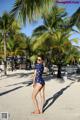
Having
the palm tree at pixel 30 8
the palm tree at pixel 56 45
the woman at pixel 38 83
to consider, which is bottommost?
the woman at pixel 38 83

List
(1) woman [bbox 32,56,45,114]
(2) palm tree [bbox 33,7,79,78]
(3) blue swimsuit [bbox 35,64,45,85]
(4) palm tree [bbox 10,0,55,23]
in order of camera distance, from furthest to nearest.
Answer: (2) palm tree [bbox 33,7,79,78]
(4) palm tree [bbox 10,0,55,23]
(3) blue swimsuit [bbox 35,64,45,85]
(1) woman [bbox 32,56,45,114]

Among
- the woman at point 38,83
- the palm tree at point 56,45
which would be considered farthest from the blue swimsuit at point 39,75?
the palm tree at point 56,45

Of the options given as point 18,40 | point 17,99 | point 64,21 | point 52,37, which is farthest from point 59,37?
point 18,40

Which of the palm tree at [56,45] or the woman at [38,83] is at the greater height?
the palm tree at [56,45]

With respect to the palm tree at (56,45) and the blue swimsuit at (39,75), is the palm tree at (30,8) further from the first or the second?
the palm tree at (56,45)

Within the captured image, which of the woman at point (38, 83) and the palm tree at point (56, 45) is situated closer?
Answer: the woman at point (38, 83)

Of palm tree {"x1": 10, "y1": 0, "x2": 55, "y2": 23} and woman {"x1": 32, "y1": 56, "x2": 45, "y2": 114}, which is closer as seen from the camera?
woman {"x1": 32, "y1": 56, "x2": 45, "y2": 114}

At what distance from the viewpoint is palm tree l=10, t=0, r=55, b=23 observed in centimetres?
1122

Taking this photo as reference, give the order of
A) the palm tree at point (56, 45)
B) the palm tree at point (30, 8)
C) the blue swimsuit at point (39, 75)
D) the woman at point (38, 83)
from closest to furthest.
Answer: the woman at point (38, 83) → the blue swimsuit at point (39, 75) → the palm tree at point (30, 8) → the palm tree at point (56, 45)

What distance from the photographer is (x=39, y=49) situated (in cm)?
2588

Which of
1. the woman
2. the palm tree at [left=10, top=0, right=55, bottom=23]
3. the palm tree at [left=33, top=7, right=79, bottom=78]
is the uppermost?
the palm tree at [left=10, top=0, right=55, bottom=23]

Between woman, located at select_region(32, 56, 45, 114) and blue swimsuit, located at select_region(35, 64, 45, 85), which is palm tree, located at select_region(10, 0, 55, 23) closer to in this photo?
woman, located at select_region(32, 56, 45, 114)

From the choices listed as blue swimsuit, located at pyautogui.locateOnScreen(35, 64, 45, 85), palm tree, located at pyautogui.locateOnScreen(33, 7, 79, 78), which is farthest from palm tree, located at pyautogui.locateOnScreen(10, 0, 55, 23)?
palm tree, located at pyautogui.locateOnScreen(33, 7, 79, 78)

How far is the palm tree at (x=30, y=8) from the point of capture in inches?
442
